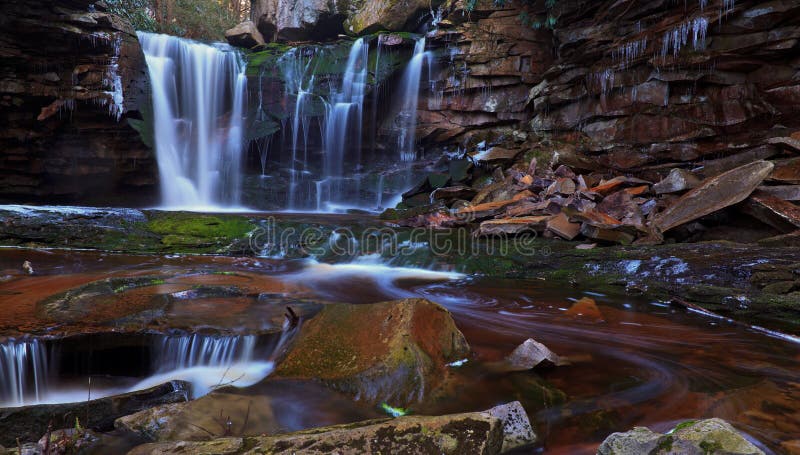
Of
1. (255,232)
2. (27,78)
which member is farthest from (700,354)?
(27,78)

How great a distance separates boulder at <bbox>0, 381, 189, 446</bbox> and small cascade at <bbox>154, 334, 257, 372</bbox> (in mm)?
527

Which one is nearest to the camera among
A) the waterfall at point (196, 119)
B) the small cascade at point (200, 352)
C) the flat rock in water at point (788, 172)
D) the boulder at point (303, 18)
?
the small cascade at point (200, 352)

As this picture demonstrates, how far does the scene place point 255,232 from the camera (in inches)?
326

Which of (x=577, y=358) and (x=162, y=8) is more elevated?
(x=162, y=8)

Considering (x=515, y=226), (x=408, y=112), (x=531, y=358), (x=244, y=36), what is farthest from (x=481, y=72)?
(x=531, y=358)

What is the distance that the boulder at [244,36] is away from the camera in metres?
17.7

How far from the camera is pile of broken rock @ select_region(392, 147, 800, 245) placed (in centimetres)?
615

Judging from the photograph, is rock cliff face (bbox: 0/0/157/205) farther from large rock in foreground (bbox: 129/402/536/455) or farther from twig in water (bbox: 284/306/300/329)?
large rock in foreground (bbox: 129/402/536/455)

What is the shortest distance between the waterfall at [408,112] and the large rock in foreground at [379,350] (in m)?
12.1

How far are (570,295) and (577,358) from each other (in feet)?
7.62

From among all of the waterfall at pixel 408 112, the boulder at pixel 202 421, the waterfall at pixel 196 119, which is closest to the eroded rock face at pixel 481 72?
the waterfall at pixel 408 112

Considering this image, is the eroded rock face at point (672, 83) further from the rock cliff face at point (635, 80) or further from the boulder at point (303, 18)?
the boulder at point (303, 18)

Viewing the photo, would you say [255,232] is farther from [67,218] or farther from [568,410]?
[568,410]

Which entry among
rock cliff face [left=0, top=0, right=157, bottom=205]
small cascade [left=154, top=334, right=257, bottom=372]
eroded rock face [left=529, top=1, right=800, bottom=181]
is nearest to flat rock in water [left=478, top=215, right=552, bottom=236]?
eroded rock face [left=529, top=1, right=800, bottom=181]
